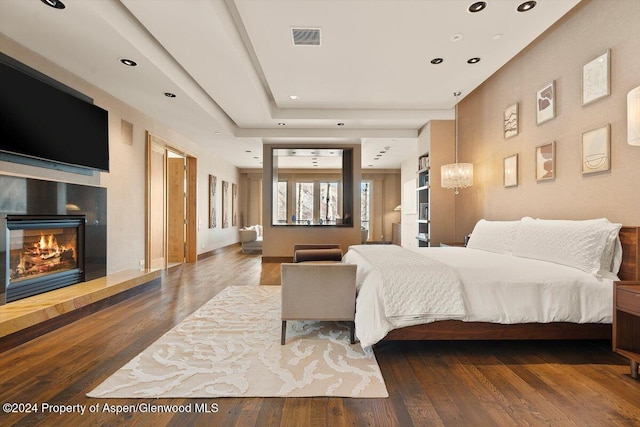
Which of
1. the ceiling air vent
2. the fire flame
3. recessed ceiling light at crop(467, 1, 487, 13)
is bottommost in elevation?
the fire flame

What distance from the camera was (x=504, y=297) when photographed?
235 cm

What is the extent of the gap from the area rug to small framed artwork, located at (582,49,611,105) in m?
2.91

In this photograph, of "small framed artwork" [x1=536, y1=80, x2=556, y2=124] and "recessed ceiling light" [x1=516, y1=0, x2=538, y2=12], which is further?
"small framed artwork" [x1=536, y1=80, x2=556, y2=124]

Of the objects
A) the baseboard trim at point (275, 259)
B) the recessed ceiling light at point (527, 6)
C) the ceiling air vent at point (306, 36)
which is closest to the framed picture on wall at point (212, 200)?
the baseboard trim at point (275, 259)

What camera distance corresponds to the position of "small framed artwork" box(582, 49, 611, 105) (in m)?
2.68

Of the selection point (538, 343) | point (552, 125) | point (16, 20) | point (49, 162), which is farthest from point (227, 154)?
point (538, 343)

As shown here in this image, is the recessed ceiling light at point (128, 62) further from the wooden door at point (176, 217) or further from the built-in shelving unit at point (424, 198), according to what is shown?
the built-in shelving unit at point (424, 198)

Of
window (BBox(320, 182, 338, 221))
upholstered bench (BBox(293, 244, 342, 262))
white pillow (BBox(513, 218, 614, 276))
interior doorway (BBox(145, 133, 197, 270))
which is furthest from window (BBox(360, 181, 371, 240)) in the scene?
white pillow (BBox(513, 218, 614, 276))

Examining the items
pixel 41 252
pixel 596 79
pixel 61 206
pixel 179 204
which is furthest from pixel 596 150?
pixel 179 204

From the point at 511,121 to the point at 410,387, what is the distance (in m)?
3.55

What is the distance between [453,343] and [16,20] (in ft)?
14.3

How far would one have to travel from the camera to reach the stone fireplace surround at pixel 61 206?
2752 mm

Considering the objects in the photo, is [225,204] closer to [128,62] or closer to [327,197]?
[327,197]

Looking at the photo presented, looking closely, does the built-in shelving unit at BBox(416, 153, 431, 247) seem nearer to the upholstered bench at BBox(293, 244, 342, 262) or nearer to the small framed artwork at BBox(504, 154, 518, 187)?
the small framed artwork at BBox(504, 154, 518, 187)
